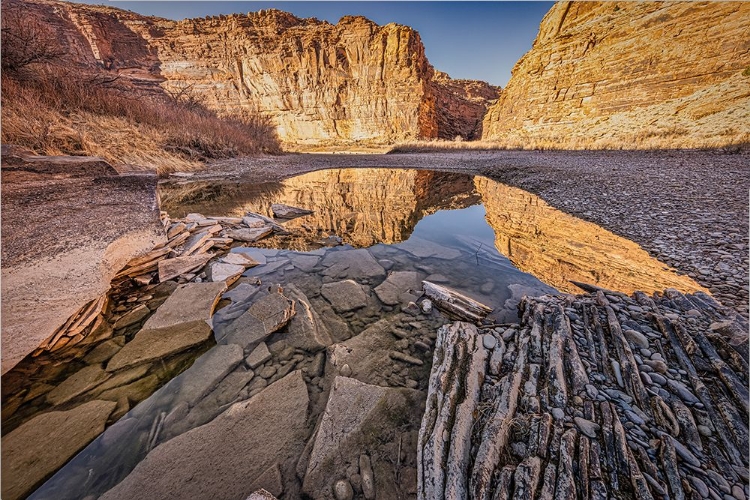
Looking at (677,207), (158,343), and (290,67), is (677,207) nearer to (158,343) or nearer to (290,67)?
(158,343)

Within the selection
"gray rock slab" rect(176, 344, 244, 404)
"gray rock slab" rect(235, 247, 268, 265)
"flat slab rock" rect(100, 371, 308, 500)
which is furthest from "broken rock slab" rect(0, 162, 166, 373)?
"flat slab rock" rect(100, 371, 308, 500)

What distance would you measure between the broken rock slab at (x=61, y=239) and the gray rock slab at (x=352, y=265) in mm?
2192

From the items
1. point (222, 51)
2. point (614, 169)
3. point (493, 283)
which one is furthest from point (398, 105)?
point (493, 283)

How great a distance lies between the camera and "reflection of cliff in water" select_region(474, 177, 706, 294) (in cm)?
273

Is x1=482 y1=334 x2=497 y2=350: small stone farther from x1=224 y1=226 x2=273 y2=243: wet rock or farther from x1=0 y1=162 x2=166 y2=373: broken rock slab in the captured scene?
x1=224 y1=226 x2=273 y2=243: wet rock

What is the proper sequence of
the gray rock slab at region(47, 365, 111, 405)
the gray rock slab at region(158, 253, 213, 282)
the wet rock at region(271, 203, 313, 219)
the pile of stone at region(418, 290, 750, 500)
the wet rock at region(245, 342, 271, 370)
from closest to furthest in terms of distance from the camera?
1. the pile of stone at region(418, 290, 750, 500)
2. the gray rock slab at region(47, 365, 111, 405)
3. the wet rock at region(245, 342, 271, 370)
4. the gray rock slab at region(158, 253, 213, 282)
5. the wet rock at region(271, 203, 313, 219)

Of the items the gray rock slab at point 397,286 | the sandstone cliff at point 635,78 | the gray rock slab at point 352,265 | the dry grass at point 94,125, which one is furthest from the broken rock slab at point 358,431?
the sandstone cliff at point 635,78

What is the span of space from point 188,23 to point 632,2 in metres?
52.7

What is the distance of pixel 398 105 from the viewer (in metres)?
35.7

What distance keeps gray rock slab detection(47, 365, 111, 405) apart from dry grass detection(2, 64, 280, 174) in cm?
694

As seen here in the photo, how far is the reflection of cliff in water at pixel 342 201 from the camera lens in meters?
5.04

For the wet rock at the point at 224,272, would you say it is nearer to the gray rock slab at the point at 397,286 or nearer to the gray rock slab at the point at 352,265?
the gray rock slab at the point at 352,265

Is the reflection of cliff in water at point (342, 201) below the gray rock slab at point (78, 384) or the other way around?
the other way around

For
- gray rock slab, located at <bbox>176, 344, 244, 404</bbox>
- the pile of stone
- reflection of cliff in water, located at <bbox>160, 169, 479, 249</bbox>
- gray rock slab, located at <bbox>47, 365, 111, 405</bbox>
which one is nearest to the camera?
the pile of stone
